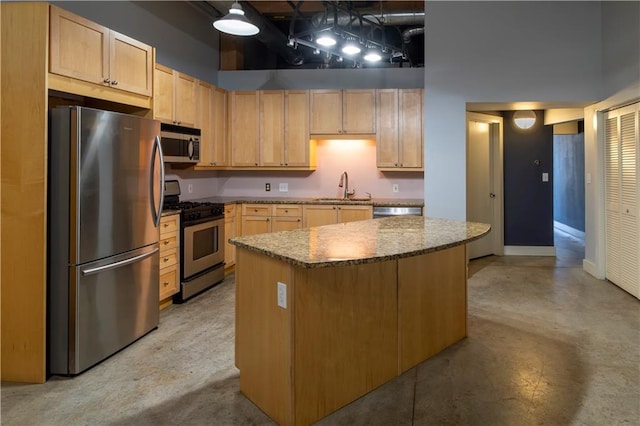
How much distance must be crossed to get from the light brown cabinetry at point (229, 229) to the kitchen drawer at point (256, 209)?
152mm

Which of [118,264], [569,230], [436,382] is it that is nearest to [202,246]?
[118,264]

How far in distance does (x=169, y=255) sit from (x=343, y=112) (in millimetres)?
2911

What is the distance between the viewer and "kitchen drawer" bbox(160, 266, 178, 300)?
12.8 feet

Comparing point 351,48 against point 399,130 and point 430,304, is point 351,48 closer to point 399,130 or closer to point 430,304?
point 399,130

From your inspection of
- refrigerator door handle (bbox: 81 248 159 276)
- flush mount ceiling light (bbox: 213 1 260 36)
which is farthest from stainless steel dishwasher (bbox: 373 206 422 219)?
refrigerator door handle (bbox: 81 248 159 276)

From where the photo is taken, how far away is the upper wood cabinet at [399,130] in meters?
5.39

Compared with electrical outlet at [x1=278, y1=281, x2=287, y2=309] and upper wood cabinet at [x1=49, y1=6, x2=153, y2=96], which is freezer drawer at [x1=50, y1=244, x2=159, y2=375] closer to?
upper wood cabinet at [x1=49, y1=6, x2=153, y2=96]

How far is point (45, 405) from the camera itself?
236 cm

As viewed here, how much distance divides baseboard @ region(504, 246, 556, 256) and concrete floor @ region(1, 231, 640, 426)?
103 inches

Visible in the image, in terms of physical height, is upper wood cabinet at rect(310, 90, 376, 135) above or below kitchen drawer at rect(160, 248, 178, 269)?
above

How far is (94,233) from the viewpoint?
277 cm

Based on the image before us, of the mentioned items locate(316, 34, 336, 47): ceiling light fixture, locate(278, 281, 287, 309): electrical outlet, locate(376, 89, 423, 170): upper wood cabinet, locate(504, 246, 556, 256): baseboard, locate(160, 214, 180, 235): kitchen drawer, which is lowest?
locate(504, 246, 556, 256): baseboard

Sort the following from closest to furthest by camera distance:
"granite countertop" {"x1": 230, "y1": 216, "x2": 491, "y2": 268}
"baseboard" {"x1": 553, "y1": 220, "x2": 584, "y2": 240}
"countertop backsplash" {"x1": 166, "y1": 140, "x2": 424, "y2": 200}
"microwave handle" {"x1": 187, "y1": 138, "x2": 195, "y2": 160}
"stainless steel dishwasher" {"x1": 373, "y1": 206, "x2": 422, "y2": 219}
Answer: "granite countertop" {"x1": 230, "y1": 216, "x2": 491, "y2": 268} < "microwave handle" {"x1": 187, "y1": 138, "x2": 195, "y2": 160} < "stainless steel dishwasher" {"x1": 373, "y1": 206, "x2": 422, "y2": 219} < "countertop backsplash" {"x1": 166, "y1": 140, "x2": 424, "y2": 200} < "baseboard" {"x1": 553, "y1": 220, "x2": 584, "y2": 240}

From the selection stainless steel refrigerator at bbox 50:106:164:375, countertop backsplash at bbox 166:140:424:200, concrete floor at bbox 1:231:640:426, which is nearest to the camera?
concrete floor at bbox 1:231:640:426
